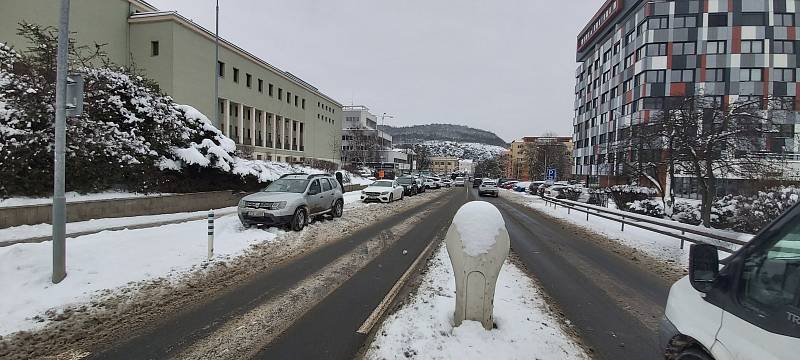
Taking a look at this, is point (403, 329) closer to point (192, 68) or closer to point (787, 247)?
point (787, 247)

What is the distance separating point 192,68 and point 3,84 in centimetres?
3382

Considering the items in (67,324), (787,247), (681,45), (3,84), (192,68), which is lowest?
(67,324)

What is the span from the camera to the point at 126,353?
411cm

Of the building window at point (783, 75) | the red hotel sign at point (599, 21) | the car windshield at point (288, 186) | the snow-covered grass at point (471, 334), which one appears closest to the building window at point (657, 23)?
the red hotel sign at point (599, 21)

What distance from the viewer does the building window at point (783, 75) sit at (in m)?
43.6

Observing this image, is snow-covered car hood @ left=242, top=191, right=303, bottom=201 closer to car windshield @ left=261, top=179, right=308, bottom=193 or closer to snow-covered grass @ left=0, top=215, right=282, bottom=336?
car windshield @ left=261, top=179, right=308, bottom=193

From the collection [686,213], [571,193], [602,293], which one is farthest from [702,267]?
[571,193]

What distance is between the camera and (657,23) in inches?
1869

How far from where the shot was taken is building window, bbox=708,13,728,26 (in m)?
45.2

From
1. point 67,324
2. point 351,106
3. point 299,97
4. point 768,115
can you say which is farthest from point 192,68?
point 351,106

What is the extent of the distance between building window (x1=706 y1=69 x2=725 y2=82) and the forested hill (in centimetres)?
11347

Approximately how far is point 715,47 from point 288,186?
174ft

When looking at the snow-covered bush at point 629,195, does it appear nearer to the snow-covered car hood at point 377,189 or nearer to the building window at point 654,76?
the snow-covered car hood at point 377,189

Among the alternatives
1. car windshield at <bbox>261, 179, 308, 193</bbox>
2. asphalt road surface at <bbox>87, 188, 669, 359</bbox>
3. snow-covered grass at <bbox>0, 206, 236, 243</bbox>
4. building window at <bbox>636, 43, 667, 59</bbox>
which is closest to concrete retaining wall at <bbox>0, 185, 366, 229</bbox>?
snow-covered grass at <bbox>0, 206, 236, 243</bbox>
